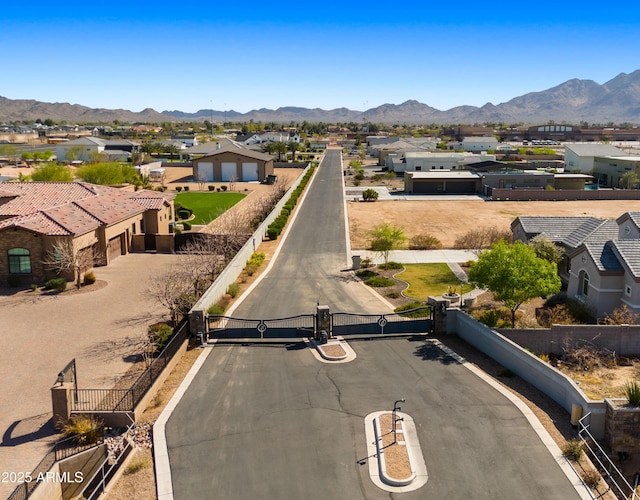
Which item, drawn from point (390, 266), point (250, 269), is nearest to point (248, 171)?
point (250, 269)

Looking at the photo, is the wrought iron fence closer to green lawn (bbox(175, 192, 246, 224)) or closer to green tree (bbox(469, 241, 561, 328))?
green tree (bbox(469, 241, 561, 328))

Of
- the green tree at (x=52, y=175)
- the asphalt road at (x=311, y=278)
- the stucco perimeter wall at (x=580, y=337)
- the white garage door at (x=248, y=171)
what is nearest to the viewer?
the stucco perimeter wall at (x=580, y=337)

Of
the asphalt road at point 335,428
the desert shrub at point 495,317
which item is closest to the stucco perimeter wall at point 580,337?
the desert shrub at point 495,317

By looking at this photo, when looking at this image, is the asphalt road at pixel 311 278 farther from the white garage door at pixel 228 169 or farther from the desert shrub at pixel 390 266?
the white garage door at pixel 228 169

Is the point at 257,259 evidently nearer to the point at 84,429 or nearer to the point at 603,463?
the point at 84,429

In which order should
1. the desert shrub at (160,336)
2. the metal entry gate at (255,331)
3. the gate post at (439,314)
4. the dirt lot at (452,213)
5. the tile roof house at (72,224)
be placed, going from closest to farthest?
1. the desert shrub at (160,336)
2. the metal entry gate at (255,331)
3. the gate post at (439,314)
4. the tile roof house at (72,224)
5. the dirt lot at (452,213)

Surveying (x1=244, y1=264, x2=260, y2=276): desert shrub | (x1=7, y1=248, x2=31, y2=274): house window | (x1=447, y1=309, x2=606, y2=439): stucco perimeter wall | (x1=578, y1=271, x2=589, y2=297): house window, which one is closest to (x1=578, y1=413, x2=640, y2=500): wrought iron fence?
(x1=447, y1=309, x2=606, y2=439): stucco perimeter wall
